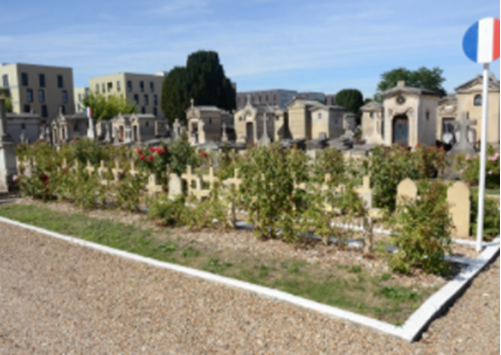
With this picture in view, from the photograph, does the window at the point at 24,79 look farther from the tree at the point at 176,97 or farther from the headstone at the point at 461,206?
the headstone at the point at 461,206

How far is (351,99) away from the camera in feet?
166

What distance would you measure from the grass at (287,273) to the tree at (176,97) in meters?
41.8

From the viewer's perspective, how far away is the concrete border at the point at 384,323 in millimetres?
3537

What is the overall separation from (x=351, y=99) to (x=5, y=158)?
44.0 meters

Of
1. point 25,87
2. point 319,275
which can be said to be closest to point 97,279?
point 319,275

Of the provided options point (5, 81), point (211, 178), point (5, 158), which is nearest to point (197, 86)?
point (5, 81)

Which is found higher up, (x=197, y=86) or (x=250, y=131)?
(x=197, y=86)

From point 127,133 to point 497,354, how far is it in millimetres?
36733

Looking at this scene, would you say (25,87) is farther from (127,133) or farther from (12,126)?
(127,133)

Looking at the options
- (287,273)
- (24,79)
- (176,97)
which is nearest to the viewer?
(287,273)

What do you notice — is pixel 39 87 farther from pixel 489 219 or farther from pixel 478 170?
pixel 489 219

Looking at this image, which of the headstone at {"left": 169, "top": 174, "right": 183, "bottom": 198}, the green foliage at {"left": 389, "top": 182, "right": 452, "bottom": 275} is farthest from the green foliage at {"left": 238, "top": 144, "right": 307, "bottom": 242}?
the headstone at {"left": 169, "top": 174, "right": 183, "bottom": 198}

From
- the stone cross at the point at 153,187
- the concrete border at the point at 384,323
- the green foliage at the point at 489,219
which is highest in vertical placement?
the stone cross at the point at 153,187

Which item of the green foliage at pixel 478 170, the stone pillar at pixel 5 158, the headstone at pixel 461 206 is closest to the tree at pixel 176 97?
the stone pillar at pixel 5 158
